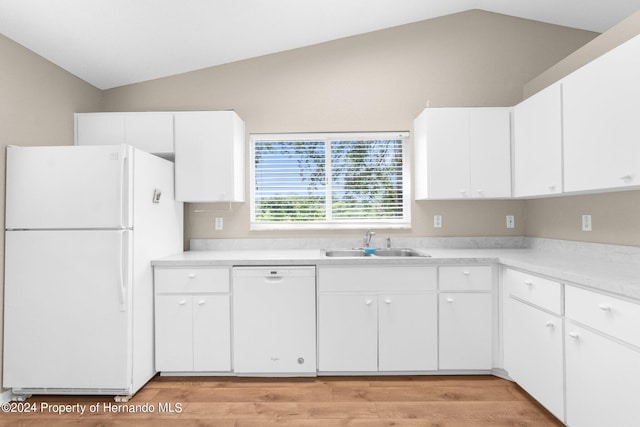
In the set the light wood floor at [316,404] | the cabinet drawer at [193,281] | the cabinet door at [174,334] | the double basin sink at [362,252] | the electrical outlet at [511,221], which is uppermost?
the electrical outlet at [511,221]

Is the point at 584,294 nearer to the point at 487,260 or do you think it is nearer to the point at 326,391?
the point at 487,260

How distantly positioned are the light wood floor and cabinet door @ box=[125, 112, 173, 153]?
6.15ft

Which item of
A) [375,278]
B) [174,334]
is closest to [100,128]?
[174,334]

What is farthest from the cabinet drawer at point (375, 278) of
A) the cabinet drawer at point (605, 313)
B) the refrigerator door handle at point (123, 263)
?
the refrigerator door handle at point (123, 263)

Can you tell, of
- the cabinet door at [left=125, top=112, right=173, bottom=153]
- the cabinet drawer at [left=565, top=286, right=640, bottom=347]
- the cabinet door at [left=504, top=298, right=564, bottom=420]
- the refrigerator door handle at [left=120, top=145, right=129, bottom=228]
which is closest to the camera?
the cabinet drawer at [left=565, top=286, right=640, bottom=347]

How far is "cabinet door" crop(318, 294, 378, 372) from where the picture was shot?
2586 mm

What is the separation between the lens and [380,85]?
3.32 metres

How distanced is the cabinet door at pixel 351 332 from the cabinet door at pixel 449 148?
1180mm

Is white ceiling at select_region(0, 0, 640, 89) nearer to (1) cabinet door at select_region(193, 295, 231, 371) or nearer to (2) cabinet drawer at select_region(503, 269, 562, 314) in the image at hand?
(1) cabinet door at select_region(193, 295, 231, 371)

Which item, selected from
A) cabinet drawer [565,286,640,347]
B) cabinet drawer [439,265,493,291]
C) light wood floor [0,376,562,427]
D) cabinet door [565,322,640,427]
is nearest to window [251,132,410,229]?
cabinet drawer [439,265,493,291]

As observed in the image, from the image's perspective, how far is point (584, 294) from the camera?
1748 mm

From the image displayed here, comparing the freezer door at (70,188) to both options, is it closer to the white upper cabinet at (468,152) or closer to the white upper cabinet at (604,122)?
the white upper cabinet at (468,152)

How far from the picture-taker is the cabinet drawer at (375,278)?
2596 millimetres

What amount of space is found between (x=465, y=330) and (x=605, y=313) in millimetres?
1073
